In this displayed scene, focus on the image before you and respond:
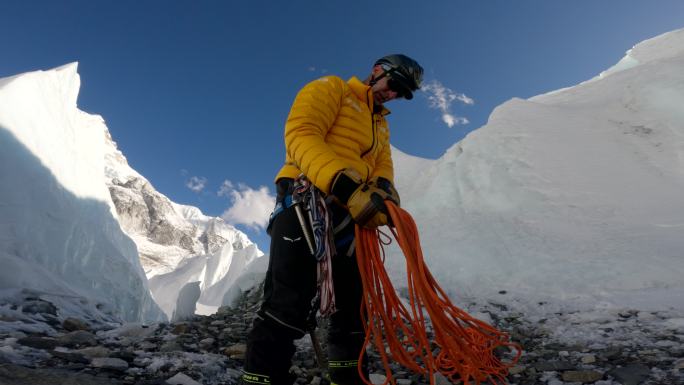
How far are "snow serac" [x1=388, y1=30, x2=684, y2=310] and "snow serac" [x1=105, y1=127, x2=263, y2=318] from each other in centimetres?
5094

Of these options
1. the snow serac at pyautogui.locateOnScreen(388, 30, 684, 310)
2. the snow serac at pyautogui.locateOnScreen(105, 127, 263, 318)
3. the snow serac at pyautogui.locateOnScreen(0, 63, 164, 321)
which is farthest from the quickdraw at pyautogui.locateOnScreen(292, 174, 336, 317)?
the snow serac at pyautogui.locateOnScreen(105, 127, 263, 318)

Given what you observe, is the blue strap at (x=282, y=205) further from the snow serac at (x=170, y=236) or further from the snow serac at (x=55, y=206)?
the snow serac at (x=170, y=236)

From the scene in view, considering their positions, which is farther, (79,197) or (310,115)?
(79,197)

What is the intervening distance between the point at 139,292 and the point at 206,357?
17956mm

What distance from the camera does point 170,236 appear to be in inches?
5591

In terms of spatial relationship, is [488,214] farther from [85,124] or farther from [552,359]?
[85,124]

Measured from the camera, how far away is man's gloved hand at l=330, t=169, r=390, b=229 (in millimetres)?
1890

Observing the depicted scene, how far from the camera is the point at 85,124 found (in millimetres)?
18234

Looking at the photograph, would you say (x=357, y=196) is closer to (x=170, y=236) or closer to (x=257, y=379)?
(x=257, y=379)

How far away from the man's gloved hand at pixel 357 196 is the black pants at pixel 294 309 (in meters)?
0.38

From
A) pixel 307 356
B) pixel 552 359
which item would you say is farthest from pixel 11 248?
pixel 552 359

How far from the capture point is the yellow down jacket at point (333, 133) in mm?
1957

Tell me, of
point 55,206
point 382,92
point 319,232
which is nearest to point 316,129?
point 319,232

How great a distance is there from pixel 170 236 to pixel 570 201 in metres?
152
